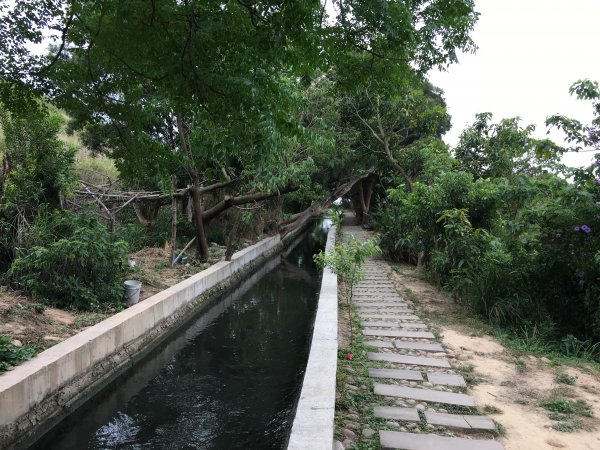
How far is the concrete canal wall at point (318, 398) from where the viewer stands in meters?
3.23

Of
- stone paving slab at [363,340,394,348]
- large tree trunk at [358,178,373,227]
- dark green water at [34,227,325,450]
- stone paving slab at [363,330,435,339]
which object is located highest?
large tree trunk at [358,178,373,227]

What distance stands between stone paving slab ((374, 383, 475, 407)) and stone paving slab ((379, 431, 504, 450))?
2.20 feet

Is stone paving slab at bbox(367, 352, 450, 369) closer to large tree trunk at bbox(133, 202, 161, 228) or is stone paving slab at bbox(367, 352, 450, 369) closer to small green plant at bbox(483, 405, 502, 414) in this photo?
small green plant at bbox(483, 405, 502, 414)

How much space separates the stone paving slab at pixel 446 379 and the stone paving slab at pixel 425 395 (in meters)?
0.25

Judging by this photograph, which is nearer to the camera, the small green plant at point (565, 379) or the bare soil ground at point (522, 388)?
the bare soil ground at point (522, 388)

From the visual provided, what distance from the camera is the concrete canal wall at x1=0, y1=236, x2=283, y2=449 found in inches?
172

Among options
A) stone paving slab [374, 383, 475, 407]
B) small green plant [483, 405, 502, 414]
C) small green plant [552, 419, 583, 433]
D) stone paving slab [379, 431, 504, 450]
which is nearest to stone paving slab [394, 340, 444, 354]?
stone paving slab [374, 383, 475, 407]

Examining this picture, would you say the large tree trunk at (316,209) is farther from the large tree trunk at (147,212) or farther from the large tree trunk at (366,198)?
the large tree trunk at (147,212)

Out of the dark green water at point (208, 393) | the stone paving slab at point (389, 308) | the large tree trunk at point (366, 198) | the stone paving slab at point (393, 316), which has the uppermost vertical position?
the large tree trunk at point (366, 198)

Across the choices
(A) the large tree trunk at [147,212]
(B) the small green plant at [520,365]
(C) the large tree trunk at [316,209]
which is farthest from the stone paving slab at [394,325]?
(C) the large tree trunk at [316,209]

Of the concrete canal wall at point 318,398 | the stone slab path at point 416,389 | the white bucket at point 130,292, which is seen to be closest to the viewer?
the concrete canal wall at point 318,398

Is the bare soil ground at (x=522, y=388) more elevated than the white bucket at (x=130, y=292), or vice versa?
the white bucket at (x=130, y=292)

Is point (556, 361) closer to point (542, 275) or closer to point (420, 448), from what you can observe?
point (542, 275)

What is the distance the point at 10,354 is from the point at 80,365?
89 cm
